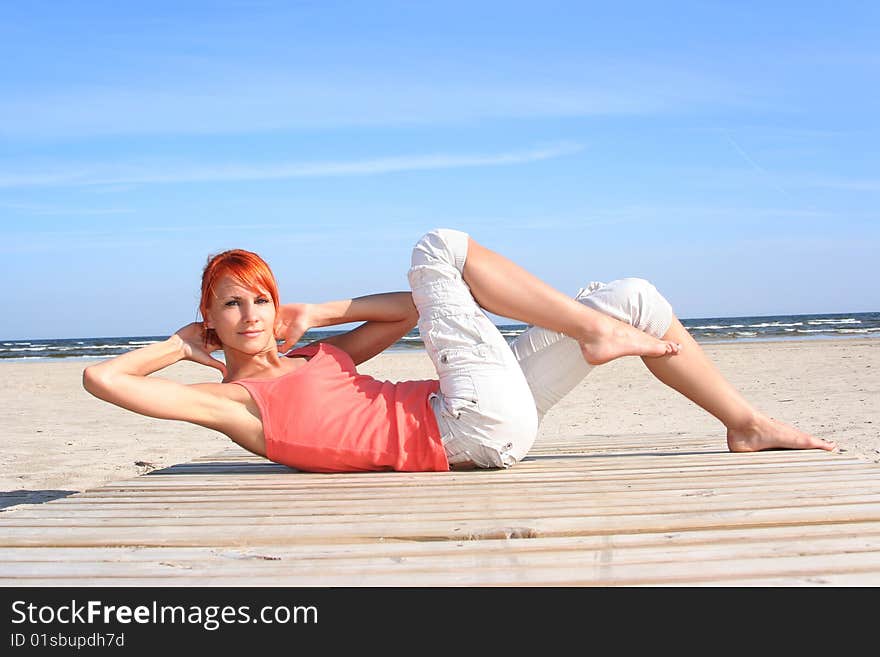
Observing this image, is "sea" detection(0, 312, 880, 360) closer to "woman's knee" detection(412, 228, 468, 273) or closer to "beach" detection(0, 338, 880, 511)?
"beach" detection(0, 338, 880, 511)

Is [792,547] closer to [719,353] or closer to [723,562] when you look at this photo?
[723,562]

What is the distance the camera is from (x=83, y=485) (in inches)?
217

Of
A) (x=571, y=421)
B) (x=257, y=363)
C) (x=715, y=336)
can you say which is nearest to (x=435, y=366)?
(x=257, y=363)

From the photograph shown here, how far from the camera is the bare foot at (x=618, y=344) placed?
10.3ft

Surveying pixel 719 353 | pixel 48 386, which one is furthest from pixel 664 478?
pixel 719 353

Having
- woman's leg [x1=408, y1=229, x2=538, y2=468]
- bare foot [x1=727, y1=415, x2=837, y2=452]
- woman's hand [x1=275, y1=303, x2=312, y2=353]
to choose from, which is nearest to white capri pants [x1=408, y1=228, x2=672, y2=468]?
woman's leg [x1=408, y1=229, x2=538, y2=468]

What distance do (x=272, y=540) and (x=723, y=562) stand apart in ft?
3.62

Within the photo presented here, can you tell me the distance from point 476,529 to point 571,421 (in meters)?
6.57

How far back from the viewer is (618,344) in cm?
315

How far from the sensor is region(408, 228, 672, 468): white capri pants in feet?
10.2

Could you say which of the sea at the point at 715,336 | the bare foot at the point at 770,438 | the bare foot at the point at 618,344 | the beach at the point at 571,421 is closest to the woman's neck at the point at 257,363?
the bare foot at the point at 618,344

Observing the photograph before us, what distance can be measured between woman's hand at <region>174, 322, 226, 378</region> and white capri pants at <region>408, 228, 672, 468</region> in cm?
85

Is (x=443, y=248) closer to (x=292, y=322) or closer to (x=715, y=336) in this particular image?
(x=292, y=322)

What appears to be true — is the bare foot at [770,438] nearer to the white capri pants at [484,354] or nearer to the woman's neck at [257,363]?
the white capri pants at [484,354]
